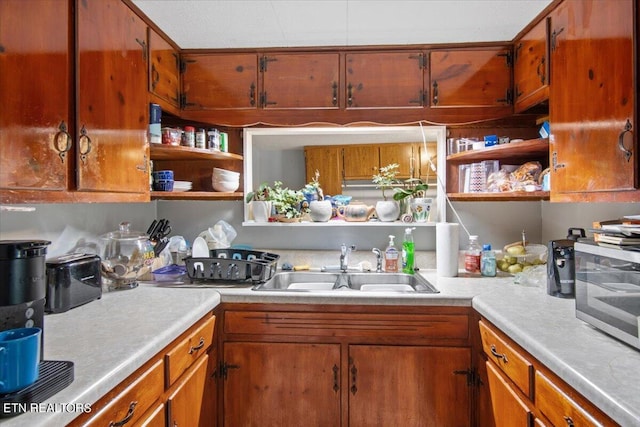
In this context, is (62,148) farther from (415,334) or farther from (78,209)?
(415,334)

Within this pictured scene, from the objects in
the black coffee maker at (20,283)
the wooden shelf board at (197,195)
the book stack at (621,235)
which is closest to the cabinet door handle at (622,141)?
the book stack at (621,235)

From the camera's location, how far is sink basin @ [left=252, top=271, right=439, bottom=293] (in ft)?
7.10

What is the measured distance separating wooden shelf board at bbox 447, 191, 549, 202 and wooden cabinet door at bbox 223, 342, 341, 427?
117 centimetres

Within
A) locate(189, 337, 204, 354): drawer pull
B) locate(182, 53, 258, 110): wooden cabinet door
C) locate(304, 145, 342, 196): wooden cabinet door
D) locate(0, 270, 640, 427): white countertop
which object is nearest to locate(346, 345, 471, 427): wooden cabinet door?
locate(0, 270, 640, 427): white countertop

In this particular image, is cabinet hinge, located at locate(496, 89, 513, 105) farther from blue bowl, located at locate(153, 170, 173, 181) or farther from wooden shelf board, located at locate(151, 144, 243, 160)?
blue bowl, located at locate(153, 170, 173, 181)

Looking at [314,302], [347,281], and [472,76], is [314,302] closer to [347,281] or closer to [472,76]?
[347,281]

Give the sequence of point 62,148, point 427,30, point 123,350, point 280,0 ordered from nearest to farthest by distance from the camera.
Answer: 1. point 123,350
2. point 62,148
3. point 280,0
4. point 427,30

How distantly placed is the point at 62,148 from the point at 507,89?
2166 mm

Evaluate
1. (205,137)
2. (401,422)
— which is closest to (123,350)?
(401,422)

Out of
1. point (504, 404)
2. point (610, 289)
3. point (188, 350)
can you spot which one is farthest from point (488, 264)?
point (188, 350)

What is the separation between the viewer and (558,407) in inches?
40.8

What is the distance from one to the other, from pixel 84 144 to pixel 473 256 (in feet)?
6.56

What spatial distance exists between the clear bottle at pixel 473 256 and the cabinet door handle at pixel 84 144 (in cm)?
195

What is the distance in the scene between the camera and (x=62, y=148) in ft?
4.24
